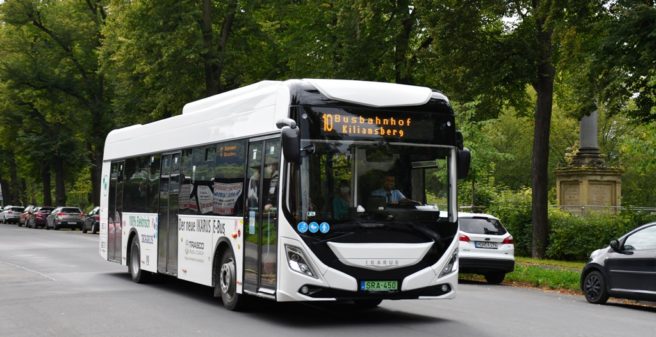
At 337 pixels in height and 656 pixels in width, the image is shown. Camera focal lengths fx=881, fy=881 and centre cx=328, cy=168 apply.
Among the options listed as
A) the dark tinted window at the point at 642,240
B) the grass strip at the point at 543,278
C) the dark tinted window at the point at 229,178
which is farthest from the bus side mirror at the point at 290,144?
the grass strip at the point at 543,278

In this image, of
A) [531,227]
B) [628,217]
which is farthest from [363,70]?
[628,217]

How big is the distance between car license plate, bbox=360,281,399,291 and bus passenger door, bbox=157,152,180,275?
18.0 ft

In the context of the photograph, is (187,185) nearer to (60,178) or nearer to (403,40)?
(403,40)

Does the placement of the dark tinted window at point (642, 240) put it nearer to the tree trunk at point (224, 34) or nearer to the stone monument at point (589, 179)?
the stone monument at point (589, 179)

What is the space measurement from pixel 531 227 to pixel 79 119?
35.2 m

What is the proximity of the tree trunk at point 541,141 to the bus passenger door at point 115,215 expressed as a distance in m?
12.8

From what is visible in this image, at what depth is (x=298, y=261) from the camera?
36.0 feet

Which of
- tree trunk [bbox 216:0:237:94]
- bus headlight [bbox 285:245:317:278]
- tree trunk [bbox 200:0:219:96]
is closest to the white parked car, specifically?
bus headlight [bbox 285:245:317:278]

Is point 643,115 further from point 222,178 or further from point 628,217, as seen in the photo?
point 222,178

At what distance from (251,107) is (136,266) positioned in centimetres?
687

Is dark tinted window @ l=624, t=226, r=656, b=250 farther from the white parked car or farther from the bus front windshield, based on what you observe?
the bus front windshield

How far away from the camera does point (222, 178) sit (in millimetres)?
13617

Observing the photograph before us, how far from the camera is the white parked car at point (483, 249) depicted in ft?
64.6

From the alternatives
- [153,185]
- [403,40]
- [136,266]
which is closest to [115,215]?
[136,266]
